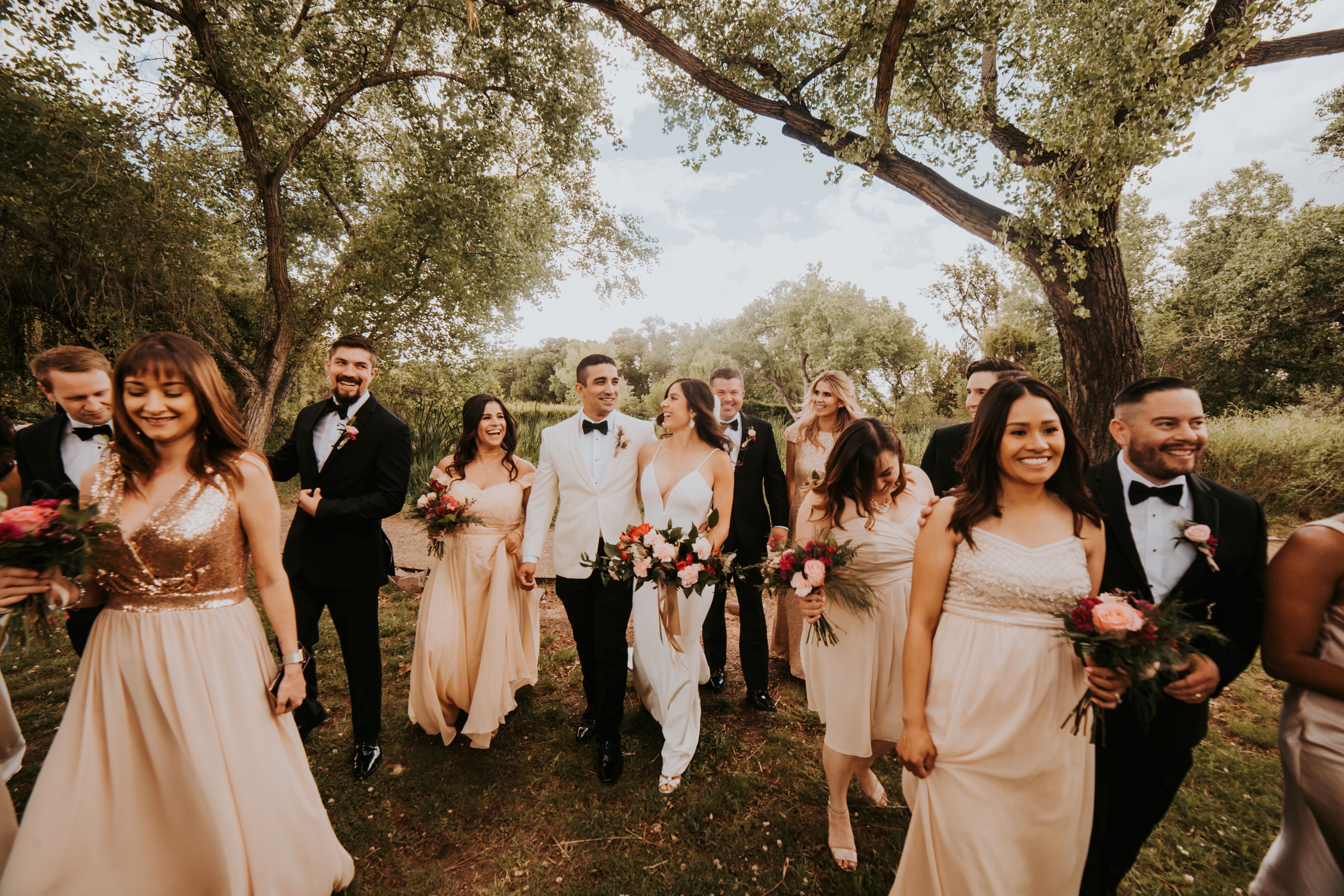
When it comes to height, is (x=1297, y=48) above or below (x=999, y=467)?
above

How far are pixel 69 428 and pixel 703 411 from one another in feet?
14.6

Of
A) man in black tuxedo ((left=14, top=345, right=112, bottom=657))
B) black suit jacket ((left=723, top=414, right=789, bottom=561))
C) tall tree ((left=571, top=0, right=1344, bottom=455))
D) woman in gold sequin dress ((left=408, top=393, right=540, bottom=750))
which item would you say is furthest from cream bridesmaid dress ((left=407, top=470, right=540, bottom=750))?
tall tree ((left=571, top=0, right=1344, bottom=455))

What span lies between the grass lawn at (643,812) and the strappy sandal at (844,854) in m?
0.04

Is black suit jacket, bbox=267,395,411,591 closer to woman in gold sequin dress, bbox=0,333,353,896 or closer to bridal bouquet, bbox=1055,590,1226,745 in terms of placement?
woman in gold sequin dress, bbox=0,333,353,896

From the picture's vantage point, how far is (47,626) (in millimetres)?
2049

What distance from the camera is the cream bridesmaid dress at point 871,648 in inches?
114

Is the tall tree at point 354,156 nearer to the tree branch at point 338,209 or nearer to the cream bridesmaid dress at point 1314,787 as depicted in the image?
→ the tree branch at point 338,209

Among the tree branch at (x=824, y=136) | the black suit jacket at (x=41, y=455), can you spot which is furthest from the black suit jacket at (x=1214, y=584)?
Answer: the black suit jacket at (x=41, y=455)

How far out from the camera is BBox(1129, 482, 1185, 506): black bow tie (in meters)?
2.40

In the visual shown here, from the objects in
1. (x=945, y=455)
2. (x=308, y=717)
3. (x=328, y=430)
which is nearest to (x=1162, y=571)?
(x=945, y=455)

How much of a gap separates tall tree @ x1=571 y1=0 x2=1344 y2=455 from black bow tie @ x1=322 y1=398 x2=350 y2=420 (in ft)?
22.6

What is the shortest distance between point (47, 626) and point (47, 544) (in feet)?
1.68

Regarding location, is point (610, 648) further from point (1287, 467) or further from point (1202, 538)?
point (1287, 467)

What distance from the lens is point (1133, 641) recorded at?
180cm
